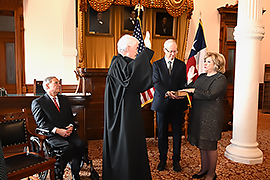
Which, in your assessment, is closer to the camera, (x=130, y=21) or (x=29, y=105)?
(x=29, y=105)

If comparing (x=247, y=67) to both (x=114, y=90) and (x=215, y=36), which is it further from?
(x=215, y=36)

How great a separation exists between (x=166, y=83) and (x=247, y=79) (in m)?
1.44

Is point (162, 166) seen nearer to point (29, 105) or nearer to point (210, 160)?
point (210, 160)

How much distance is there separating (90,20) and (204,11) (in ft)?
13.8

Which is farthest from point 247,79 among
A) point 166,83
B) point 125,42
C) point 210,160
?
point 125,42

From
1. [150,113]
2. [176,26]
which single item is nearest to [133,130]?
[150,113]

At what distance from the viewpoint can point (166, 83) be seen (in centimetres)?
346

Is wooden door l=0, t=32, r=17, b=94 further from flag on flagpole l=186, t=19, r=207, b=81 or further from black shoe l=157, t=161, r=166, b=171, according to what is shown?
black shoe l=157, t=161, r=166, b=171

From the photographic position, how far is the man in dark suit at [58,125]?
9.63 feet

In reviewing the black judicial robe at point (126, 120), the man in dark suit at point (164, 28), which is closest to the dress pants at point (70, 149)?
the black judicial robe at point (126, 120)

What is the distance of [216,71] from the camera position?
295 centimetres

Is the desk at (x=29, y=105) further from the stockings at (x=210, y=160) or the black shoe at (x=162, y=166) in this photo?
the stockings at (x=210, y=160)

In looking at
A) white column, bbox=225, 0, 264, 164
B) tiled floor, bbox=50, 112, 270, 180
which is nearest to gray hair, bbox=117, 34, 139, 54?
tiled floor, bbox=50, 112, 270, 180

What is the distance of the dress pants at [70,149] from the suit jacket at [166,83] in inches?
47.4
